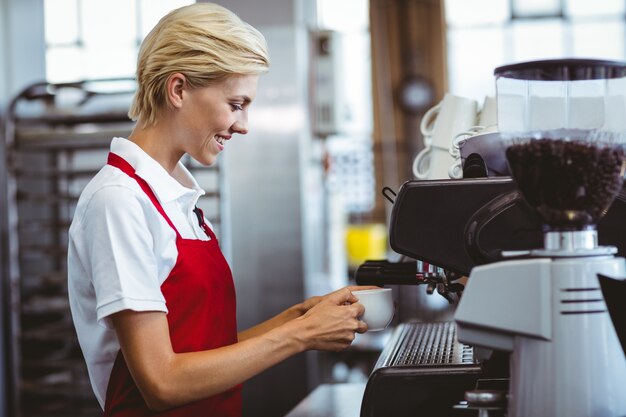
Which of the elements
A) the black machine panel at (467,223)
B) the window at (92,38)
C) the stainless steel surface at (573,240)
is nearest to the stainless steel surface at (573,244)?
the stainless steel surface at (573,240)

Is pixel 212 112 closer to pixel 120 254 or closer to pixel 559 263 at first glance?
pixel 120 254

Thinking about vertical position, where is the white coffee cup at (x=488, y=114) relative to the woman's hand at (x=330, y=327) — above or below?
above

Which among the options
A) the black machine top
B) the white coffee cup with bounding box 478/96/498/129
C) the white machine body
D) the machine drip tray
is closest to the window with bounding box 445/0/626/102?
the white coffee cup with bounding box 478/96/498/129

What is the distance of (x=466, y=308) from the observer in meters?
1.04

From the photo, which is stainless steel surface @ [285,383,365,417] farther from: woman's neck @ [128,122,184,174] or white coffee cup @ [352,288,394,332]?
woman's neck @ [128,122,184,174]

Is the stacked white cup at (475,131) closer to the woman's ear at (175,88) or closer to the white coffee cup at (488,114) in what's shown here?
the white coffee cup at (488,114)

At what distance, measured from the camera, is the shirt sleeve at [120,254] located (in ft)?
4.32

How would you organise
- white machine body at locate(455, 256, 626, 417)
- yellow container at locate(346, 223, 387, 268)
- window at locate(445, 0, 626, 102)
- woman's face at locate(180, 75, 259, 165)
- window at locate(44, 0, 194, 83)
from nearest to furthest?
white machine body at locate(455, 256, 626, 417)
woman's face at locate(180, 75, 259, 165)
yellow container at locate(346, 223, 387, 268)
window at locate(44, 0, 194, 83)
window at locate(445, 0, 626, 102)

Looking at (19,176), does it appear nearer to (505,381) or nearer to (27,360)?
(27,360)

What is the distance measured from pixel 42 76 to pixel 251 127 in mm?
1257

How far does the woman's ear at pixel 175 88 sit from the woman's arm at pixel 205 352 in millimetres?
402

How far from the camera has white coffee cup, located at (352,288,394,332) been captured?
4.74 ft

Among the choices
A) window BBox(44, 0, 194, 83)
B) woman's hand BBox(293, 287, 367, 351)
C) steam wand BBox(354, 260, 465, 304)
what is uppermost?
window BBox(44, 0, 194, 83)

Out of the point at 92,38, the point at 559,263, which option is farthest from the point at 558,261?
the point at 92,38
